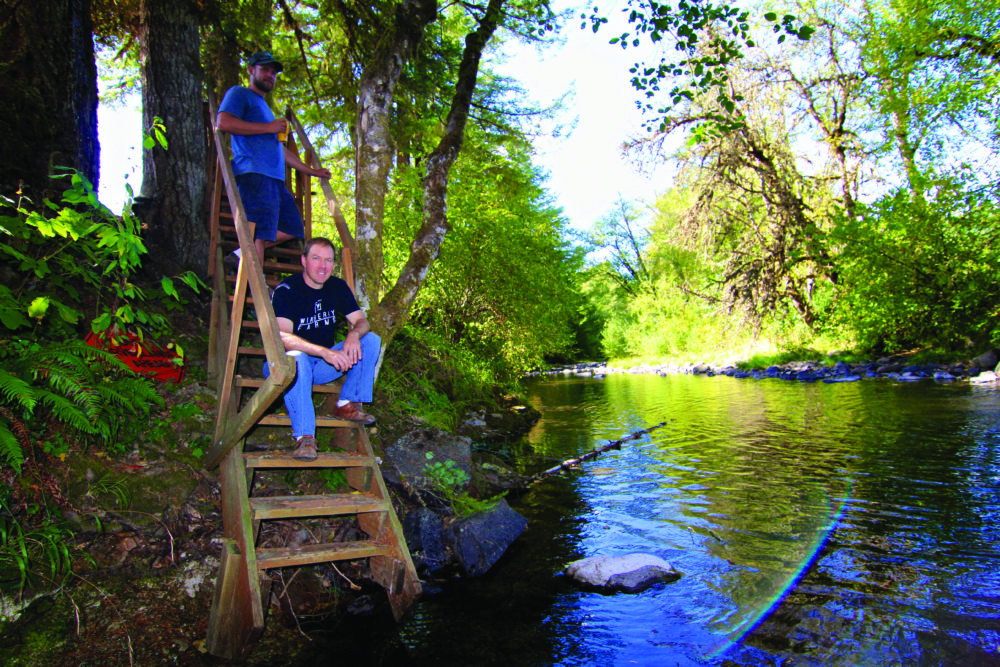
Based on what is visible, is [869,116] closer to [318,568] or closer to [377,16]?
[377,16]

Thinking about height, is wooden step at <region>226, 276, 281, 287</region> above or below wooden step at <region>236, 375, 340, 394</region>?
above

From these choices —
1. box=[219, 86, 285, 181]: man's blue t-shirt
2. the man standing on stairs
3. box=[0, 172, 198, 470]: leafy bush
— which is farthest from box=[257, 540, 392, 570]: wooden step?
box=[219, 86, 285, 181]: man's blue t-shirt

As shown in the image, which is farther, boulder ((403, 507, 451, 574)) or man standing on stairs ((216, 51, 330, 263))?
man standing on stairs ((216, 51, 330, 263))

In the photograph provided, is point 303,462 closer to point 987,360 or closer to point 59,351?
point 59,351

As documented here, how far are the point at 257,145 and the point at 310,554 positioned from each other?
11.9 ft

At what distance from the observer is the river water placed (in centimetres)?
298

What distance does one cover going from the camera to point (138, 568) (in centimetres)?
319

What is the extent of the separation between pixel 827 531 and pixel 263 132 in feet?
19.8

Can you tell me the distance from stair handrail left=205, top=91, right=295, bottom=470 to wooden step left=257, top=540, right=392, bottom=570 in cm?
78

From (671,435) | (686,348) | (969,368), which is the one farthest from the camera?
(686,348)

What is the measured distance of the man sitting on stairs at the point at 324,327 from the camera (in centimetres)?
378

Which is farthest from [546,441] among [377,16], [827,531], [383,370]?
[377,16]

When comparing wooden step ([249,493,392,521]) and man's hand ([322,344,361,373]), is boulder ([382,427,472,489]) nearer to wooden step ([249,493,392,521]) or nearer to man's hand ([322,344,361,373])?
wooden step ([249,493,392,521])

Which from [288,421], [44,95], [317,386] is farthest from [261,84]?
[288,421]
